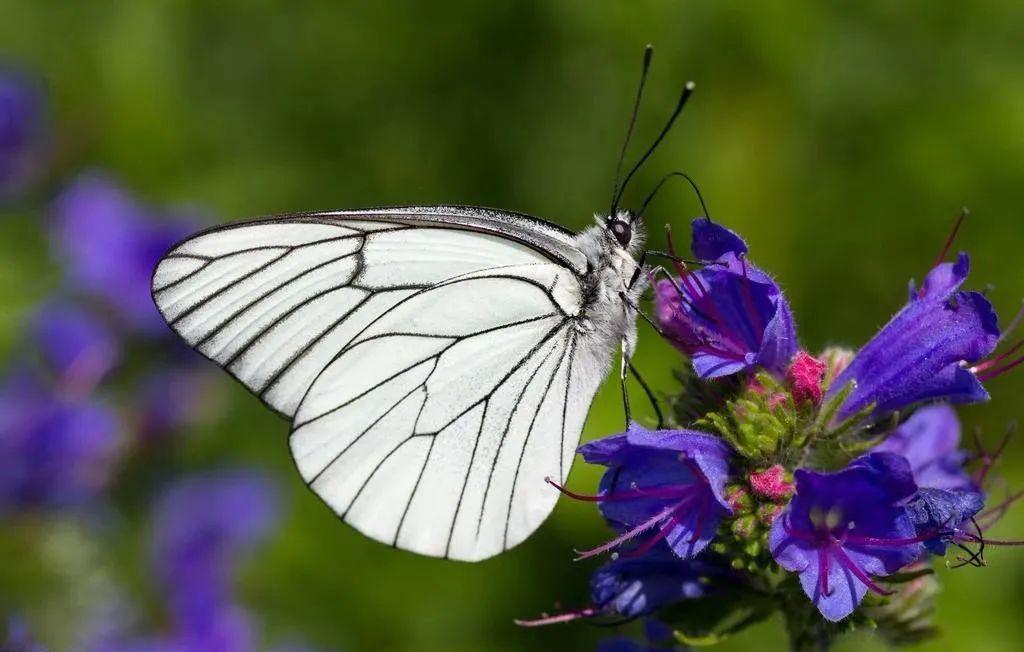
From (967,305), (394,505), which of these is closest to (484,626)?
(394,505)

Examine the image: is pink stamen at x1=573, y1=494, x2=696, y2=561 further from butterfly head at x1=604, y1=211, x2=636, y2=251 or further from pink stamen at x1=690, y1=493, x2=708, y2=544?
butterfly head at x1=604, y1=211, x2=636, y2=251

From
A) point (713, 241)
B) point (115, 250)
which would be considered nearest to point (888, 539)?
point (713, 241)

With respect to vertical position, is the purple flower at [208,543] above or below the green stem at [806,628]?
above

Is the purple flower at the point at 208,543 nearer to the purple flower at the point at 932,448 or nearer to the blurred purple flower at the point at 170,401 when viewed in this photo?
the blurred purple flower at the point at 170,401

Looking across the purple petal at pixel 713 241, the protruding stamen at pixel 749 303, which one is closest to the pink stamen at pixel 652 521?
the protruding stamen at pixel 749 303

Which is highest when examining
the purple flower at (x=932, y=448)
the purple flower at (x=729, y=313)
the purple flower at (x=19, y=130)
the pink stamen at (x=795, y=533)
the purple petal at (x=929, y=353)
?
the purple flower at (x=19, y=130)

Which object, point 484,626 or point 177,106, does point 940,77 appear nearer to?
point 484,626

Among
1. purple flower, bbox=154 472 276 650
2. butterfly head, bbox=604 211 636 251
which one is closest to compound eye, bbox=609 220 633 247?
butterfly head, bbox=604 211 636 251
